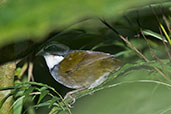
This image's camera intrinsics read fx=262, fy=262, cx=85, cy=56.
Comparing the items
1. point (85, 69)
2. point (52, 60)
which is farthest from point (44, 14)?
point (52, 60)

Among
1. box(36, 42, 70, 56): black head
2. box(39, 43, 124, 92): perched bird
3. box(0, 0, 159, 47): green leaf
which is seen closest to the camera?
box(0, 0, 159, 47): green leaf

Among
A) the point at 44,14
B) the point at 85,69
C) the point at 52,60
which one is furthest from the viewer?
the point at 52,60

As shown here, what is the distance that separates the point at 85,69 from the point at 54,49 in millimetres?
432

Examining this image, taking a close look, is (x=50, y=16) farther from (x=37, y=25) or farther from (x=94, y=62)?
(x=94, y=62)

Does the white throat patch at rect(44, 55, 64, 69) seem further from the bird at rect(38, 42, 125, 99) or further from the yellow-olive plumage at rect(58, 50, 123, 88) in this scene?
the yellow-olive plumage at rect(58, 50, 123, 88)

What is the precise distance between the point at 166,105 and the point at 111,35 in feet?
5.16

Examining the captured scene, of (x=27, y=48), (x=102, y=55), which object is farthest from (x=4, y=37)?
Answer: (x=102, y=55)

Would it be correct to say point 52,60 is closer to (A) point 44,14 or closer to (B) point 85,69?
(B) point 85,69

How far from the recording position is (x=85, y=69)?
219cm

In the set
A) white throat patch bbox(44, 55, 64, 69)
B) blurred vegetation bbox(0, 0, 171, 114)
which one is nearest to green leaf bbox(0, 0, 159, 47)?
blurred vegetation bbox(0, 0, 171, 114)

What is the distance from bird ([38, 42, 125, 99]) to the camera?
7.03 ft

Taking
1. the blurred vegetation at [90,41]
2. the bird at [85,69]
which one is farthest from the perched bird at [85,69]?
the blurred vegetation at [90,41]

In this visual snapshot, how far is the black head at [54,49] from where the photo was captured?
2.31 meters

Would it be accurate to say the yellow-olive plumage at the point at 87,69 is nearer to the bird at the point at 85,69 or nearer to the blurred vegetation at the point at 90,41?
the bird at the point at 85,69
